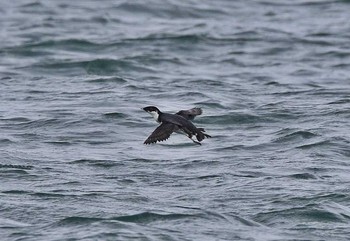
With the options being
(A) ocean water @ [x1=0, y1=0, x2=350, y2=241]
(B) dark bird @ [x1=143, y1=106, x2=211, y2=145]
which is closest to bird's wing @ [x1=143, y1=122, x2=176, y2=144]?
(B) dark bird @ [x1=143, y1=106, x2=211, y2=145]

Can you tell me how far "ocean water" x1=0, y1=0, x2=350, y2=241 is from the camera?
41.6 feet

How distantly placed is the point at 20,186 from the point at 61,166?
3.47 ft

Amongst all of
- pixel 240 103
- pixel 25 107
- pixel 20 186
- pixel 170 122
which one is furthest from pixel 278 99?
pixel 20 186

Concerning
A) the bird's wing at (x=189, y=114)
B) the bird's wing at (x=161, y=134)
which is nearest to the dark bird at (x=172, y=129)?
the bird's wing at (x=161, y=134)

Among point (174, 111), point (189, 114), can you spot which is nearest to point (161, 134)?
point (189, 114)

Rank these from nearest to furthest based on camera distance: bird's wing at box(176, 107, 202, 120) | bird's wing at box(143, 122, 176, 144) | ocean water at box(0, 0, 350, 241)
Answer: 1. ocean water at box(0, 0, 350, 241)
2. bird's wing at box(143, 122, 176, 144)
3. bird's wing at box(176, 107, 202, 120)

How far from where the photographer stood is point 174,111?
18.2 m

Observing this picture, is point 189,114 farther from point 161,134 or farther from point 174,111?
point 174,111

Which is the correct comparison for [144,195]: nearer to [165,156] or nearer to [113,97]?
[165,156]

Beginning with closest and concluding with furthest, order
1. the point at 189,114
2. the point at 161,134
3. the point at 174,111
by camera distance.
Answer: the point at 161,134 < the point at 189,114 < the point at 174,111

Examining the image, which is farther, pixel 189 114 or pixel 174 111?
pixel 174 111

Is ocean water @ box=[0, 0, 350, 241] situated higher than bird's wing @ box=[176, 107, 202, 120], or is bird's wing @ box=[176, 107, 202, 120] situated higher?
bird's wing @ box=[176, 107, 202, 120]

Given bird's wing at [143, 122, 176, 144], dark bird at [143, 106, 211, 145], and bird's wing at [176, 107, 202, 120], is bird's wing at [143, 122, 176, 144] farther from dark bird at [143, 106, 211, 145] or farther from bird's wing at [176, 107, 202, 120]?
bird's wing at [176, 107, 202, 120]

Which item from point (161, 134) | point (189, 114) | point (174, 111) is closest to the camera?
point (161, 134)
